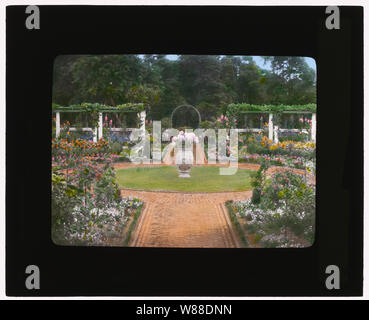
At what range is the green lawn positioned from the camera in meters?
4.06

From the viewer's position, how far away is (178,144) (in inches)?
160

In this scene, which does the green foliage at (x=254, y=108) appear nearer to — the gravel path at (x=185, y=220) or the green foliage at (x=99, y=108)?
the gravel path at (x=185, y=220)

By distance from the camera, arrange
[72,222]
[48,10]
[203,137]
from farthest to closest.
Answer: [203,137]
[72,222]
[48,10]

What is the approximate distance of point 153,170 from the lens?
4.15 m

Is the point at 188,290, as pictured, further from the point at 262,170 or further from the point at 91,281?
the point at 262,170

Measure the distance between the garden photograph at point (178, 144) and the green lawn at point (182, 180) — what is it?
14 mm

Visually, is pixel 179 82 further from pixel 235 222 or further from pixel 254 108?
pixel 235 222

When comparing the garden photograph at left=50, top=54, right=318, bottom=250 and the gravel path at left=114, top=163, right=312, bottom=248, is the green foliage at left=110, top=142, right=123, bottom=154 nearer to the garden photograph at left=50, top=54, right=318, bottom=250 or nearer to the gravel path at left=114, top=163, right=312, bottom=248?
the garden photograph at left=50, top=54, right=318, bottom=250

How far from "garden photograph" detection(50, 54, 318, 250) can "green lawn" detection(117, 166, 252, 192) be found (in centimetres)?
1

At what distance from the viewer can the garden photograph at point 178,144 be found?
Answer: 11.6ft

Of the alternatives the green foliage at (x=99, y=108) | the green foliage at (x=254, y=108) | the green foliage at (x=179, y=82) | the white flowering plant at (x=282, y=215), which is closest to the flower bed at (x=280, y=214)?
the white flowering plant at (x=282, y=215)

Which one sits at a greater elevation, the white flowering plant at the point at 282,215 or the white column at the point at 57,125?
the white column at the point at 57,125
